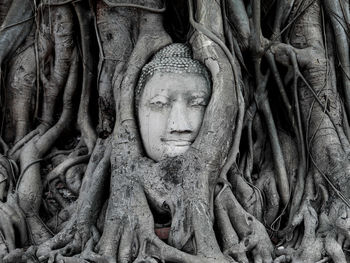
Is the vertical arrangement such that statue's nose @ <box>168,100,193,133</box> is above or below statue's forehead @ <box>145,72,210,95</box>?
below

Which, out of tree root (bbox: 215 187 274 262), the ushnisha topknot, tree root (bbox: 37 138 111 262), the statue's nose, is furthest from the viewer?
the ushnisha topknot

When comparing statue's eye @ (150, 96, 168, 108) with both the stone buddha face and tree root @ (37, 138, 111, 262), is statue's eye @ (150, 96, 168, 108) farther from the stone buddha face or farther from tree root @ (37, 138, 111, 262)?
tree root @ (37, 138, 111, 262)

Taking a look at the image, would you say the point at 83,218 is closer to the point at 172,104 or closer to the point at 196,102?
the point at 172,104

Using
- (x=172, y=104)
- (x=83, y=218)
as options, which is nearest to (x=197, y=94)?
(x=172, y=104)

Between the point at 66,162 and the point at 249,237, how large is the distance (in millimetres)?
1397

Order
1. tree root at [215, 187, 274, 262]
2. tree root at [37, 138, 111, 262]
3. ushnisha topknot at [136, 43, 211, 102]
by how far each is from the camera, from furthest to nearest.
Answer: ushnisha topknot at [136, 43, 211, 102], tree root at [37, 138, 111, 262], tree root at [215, 187, 274, 262]

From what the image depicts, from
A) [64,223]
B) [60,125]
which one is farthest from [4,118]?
[64,223]

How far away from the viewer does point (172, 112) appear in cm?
323

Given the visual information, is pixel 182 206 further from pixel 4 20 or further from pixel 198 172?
pixel 4 20

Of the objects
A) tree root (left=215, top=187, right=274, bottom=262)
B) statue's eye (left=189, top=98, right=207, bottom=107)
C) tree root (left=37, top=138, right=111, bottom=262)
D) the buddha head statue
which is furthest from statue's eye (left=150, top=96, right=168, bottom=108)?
tree root (left=215, top=187, right=274, bottom=262)

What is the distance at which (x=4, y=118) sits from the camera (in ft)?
13.4

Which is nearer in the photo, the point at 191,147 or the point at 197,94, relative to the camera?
the point at 191,147

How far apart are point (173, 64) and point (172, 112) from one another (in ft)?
1.01

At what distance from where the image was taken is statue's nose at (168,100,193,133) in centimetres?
318
